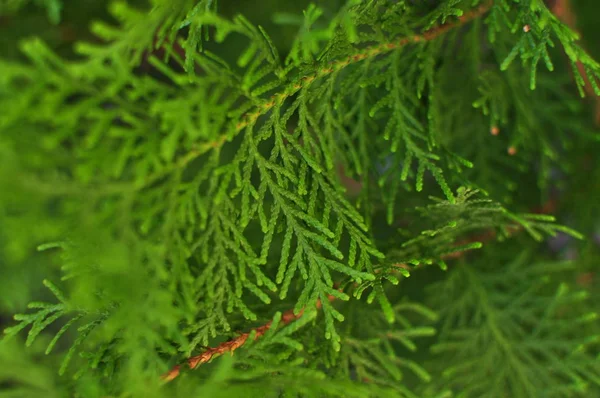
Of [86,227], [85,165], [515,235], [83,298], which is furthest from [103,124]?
[515,235]

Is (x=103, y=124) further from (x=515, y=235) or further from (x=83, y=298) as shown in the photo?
(x=515, y=235)

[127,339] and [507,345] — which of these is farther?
[507,345]

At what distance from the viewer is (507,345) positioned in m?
1.68

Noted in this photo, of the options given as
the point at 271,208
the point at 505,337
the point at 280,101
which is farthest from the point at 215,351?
the point at 505,337

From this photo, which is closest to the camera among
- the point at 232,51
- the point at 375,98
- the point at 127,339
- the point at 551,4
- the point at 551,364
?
the point at 127,339

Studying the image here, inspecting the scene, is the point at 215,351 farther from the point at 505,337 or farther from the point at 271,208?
the point at 505,337

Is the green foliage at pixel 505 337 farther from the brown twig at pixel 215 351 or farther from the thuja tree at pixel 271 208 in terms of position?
the brown twig at pixel 215 351

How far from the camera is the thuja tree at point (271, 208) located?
0.93 metres

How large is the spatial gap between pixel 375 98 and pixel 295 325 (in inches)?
24.7

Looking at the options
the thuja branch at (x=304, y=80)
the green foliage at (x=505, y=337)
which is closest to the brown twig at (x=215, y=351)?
the thuja branch at (x=304, y=80)

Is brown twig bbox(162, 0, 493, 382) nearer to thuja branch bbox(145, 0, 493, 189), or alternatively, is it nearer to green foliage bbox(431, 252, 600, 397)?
thuja branch bbox(145, 0, 493, 189)

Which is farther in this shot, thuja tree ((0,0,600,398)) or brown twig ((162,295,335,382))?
brown twig ((162,295,335,382))

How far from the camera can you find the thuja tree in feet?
3.04

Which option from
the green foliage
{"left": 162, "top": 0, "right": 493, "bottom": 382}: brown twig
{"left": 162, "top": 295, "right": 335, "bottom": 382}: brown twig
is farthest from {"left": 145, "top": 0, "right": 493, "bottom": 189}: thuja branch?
the green foliage
